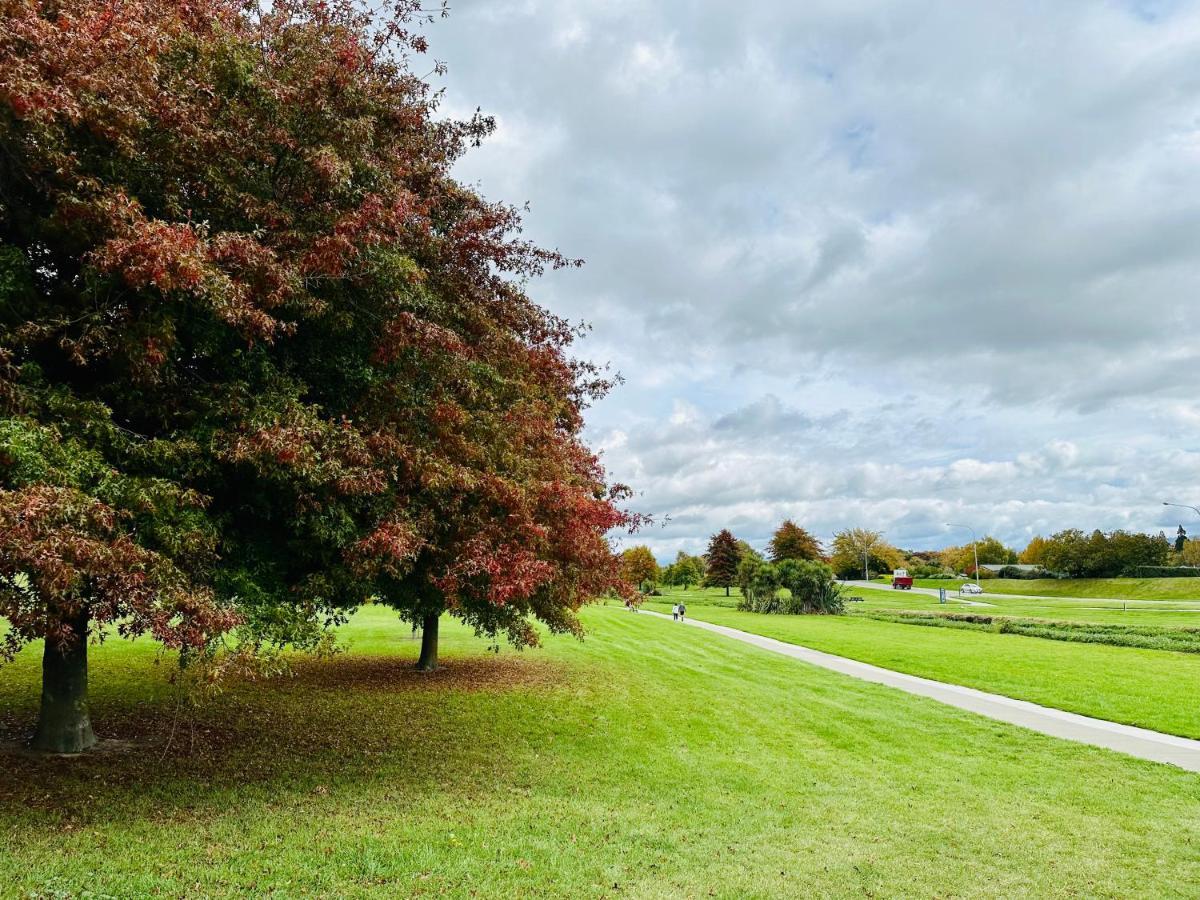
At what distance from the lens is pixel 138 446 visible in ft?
20.3

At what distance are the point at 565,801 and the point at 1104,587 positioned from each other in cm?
7722

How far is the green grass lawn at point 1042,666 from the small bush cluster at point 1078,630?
1.25 metres

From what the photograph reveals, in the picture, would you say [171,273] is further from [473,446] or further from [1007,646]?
[1007,646]

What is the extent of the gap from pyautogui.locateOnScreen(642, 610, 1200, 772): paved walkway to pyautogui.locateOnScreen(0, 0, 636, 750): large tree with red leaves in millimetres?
9597

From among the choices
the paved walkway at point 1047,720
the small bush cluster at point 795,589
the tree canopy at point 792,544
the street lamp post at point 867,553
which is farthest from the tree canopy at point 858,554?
the paved walkway at point 1047,720

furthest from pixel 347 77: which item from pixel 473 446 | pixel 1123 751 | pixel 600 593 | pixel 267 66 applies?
pixel 1123 751

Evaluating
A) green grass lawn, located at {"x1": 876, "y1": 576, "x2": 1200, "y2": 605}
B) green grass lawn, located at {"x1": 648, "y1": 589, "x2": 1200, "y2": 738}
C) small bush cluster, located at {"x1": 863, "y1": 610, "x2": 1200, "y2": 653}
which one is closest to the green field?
small bush cluster, located at {"x1": 863, "y1": 610, "x2": 1200, "y2": 653}

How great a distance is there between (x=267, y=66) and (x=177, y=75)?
1.06 metres

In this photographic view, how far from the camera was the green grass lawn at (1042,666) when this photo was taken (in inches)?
588

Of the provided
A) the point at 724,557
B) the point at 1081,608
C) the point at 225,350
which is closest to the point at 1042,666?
the point at 225,350

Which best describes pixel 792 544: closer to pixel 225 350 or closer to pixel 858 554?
pixel 858 554

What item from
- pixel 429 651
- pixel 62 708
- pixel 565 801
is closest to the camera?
pixel 565 801

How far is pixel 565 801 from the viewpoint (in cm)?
848

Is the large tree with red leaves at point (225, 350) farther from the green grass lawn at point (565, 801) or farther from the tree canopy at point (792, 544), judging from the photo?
the tree canopy at point (792, 544)
